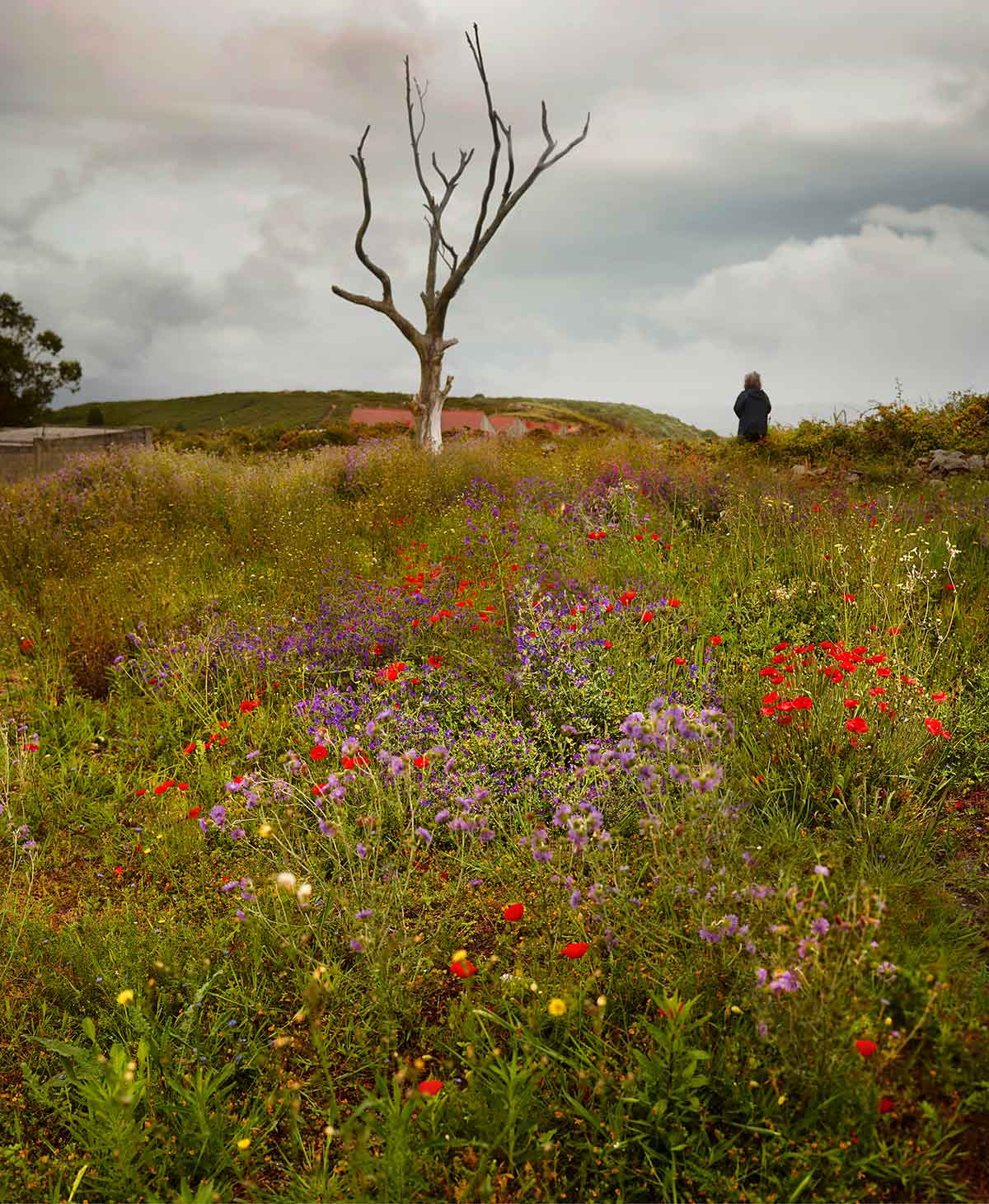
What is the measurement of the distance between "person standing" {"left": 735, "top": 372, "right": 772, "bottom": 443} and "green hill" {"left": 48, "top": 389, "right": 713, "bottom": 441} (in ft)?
119

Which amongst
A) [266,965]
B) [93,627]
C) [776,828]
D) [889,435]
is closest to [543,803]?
[776,828]

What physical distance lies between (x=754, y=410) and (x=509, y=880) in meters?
12.8

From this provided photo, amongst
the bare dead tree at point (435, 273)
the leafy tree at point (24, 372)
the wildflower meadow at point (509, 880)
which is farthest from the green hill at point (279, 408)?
the wildflower meadow at point (509, 880)

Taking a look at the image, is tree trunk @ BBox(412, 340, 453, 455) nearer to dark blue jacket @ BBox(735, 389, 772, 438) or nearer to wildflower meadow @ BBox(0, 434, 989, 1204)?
dark blue jacket @ BBox(735, 389, 772, 438)

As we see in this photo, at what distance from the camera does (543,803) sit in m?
3.42

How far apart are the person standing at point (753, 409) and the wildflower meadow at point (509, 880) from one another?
7978 millimetres

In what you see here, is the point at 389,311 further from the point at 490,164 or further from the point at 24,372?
the point at 24,372

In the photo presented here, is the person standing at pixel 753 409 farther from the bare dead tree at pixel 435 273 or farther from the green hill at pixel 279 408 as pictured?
the green hill at pixel 279 408

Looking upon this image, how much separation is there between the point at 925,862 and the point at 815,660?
4.07 ft

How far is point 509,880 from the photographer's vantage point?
Result: 3029 millimetres

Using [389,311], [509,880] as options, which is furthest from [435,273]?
[509,880]

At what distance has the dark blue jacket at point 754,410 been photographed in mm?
14133

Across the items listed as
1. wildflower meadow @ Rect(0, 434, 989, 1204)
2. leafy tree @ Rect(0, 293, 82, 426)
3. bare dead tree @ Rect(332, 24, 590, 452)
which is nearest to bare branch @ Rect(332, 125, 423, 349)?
bare dead tree @ Rect(332, 24, 590, 452)

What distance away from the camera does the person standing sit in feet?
46.3
